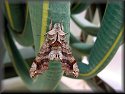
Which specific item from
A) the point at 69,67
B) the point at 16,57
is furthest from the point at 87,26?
the point at 69,67

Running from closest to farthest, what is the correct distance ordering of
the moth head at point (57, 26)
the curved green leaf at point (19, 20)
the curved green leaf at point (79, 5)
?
1. the moth head at point (57, 26)
2. the curved green leaf at point (19, 20)
3. the curved green leaf at point (79, 5)

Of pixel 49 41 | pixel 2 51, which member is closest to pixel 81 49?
pixel 2 51

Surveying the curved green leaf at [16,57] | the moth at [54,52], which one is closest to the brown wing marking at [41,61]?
the moth at [54,52]

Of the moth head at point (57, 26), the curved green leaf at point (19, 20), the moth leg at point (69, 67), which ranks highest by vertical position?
the moth head at point (57, 26)

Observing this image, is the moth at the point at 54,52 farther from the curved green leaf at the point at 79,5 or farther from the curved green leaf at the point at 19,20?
the curved green leaf at the point at 79,5

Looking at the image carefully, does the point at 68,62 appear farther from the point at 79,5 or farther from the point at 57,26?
the point at 79,5

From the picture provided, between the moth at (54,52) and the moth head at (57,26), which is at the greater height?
the moth head at (57,26)

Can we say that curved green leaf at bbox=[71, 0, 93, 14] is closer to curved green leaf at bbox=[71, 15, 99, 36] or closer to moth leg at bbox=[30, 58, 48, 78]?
curved green leaf at bbox=[71, 15, 99, 36]
